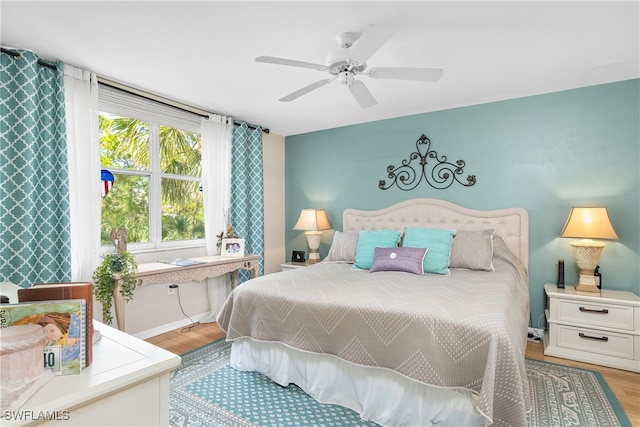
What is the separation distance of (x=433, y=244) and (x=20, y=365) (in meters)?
2.92

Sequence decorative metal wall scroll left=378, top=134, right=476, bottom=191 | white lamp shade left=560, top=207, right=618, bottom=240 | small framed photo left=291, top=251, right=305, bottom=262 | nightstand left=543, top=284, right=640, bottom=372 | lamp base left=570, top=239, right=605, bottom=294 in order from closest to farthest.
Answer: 1. nightstand left=543, top=284, right=640, bottom=372
2. white lamp shade left=560, top=207, right=618, bottom=240
3. lamp base left=570, top=239, right=605, bottom=294
4. decorative metal wall scroll left=378, top=134, right=476, bottom=191
5. small framed photo left=291, top=251, right=305, bottom=262

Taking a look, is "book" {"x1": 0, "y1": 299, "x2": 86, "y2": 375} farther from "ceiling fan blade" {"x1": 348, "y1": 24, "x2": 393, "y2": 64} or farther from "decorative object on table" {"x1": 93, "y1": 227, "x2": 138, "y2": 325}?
"decorative object on table" {"x1": 93, "y1": 227, "x2": 138, "y2": 325}

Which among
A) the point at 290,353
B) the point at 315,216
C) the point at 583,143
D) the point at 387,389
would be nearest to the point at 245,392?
the point at 290,353

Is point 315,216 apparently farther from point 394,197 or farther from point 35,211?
point 35,211

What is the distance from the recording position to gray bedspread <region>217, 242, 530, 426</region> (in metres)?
1.63

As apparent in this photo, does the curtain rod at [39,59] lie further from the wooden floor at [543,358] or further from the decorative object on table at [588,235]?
the decorative object on table at [588,235]

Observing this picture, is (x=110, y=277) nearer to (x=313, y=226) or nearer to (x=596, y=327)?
(x=313, y=226)

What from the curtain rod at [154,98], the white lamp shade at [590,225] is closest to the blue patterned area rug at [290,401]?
the white lamp shade at [590,225]

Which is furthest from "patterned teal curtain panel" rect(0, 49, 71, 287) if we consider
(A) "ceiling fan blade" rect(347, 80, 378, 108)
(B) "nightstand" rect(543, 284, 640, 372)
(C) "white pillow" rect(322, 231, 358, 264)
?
(B) "nightstand" rect(543, 284, 640, 372)

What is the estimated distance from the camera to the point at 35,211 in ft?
7.97

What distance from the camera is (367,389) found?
2.02 meters

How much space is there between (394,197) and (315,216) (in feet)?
3.35

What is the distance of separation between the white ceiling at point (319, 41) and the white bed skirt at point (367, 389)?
210 cm

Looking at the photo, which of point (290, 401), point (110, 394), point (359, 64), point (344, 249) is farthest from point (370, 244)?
point (110, 394)
